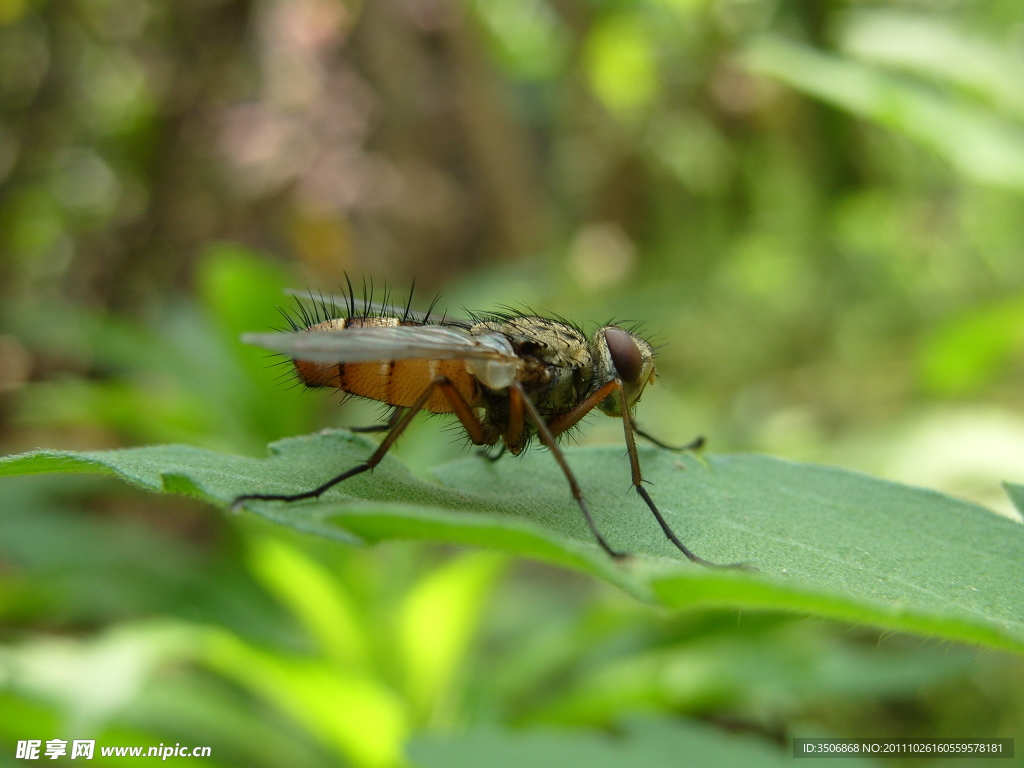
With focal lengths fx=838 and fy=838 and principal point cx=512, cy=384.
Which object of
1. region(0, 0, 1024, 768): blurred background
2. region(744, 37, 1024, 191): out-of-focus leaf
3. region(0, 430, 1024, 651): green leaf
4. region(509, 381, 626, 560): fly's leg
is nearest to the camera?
region(0, 430, 1024, 651): green leaf

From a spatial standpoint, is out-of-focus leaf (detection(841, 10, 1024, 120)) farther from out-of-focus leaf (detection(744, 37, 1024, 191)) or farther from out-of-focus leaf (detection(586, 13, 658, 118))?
out-of-focus leaf (detection(586, 13, 658, 118))

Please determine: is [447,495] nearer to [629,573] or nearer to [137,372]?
[629,573]

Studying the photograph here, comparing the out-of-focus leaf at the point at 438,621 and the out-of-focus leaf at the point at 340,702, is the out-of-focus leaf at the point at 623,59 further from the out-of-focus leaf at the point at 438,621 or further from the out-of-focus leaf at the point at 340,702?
the out-of-focus leaf at the point at 340,702

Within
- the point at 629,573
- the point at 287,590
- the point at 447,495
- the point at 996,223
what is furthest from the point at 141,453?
the point at 996,223

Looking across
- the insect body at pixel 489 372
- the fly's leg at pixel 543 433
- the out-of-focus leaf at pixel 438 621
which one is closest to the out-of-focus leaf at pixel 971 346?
the insect body at pixel 489 372

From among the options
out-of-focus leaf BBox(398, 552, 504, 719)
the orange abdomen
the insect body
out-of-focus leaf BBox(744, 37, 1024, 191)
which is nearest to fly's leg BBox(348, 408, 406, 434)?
the insect body

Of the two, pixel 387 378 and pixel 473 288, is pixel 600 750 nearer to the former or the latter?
pixel 387 378

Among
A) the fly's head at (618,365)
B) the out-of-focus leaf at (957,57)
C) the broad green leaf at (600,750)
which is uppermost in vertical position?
the out-of-focus leaf at (957,57)
